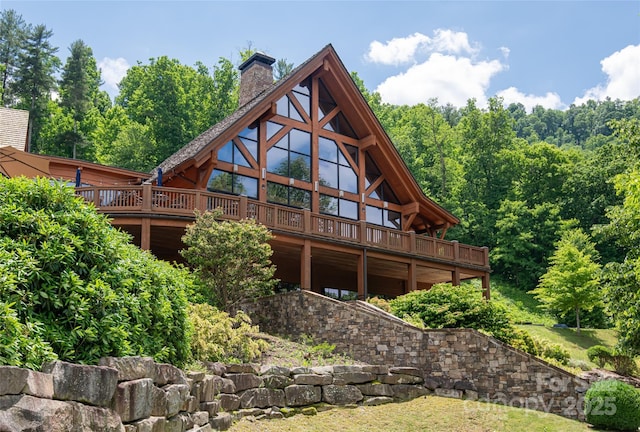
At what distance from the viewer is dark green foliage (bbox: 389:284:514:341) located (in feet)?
51.5

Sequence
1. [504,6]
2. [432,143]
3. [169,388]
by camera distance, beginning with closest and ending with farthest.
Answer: [169,388] < [504,6] < [432,143]

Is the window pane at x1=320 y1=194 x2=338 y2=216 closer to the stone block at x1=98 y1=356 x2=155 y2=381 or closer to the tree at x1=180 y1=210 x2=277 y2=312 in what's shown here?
the tree at x1=180 y1=210 x2=277 y2=312

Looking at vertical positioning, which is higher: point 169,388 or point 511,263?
point 511,263

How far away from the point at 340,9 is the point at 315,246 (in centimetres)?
738

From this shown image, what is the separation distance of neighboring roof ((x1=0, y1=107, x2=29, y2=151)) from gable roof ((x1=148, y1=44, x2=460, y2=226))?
4394 millimetres

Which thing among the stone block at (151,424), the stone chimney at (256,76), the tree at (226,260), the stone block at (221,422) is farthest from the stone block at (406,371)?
the stone chimney at (256,76)

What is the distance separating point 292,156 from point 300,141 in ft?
2.48

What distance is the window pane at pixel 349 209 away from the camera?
24.7 metres

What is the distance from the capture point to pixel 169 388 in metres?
7.69

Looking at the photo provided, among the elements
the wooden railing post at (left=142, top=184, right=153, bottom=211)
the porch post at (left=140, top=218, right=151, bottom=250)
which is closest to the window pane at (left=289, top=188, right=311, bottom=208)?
the wooden railing post at (left=142, top=184, right=153, bottom=211)

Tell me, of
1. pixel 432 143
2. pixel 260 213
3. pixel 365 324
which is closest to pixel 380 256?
pixel 260 213

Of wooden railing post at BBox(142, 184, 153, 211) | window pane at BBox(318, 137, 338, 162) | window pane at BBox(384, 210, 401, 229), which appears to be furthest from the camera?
window pane at BBox(384, 210, 401, 229)

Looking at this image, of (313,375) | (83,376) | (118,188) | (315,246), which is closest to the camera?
(83,376)

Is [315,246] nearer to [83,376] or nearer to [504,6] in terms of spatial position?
[504,6]
